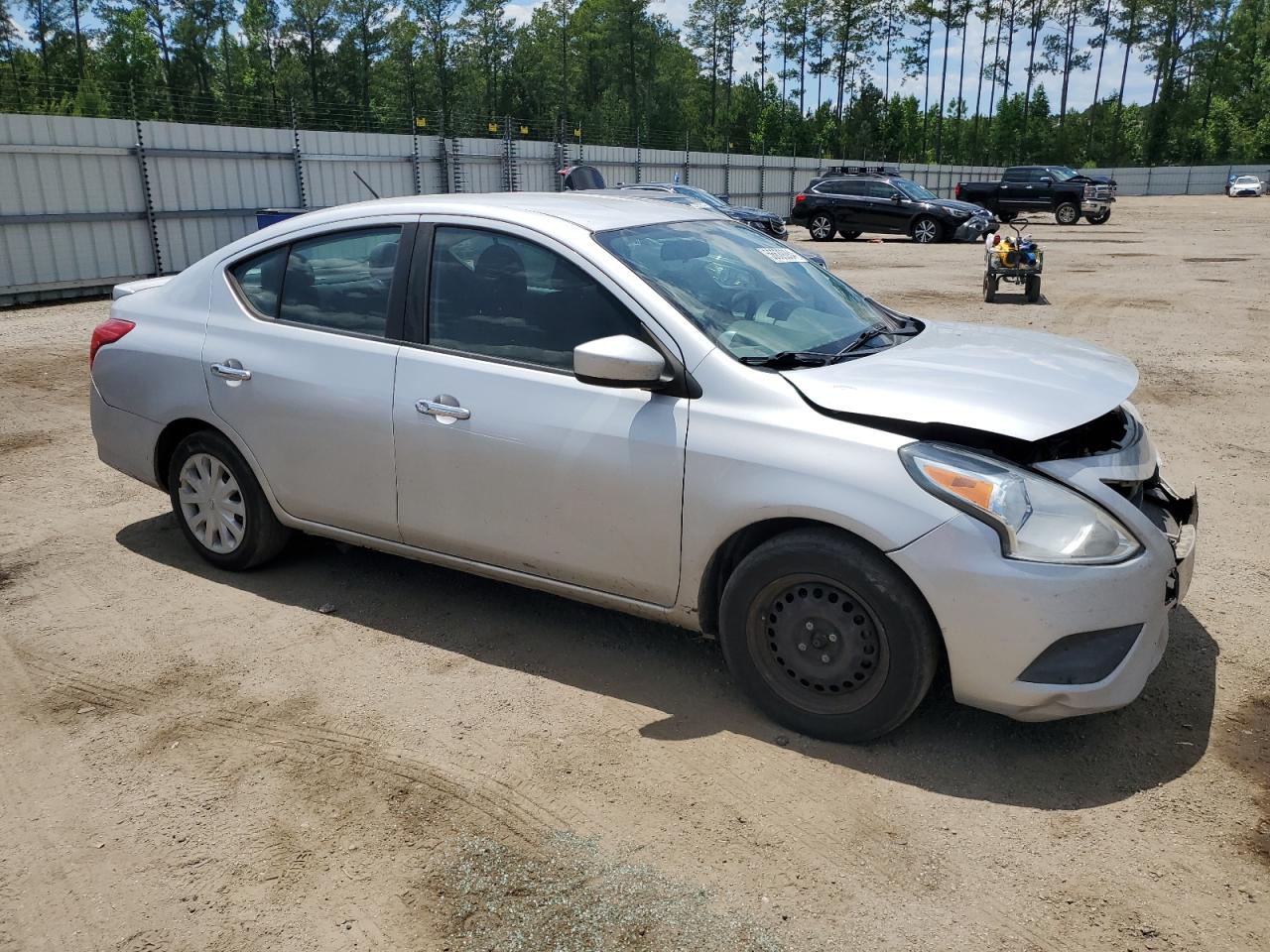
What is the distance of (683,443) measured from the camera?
11.4 feet

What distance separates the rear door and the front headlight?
2.10 metres

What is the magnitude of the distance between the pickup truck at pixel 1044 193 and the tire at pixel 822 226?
8.98 m

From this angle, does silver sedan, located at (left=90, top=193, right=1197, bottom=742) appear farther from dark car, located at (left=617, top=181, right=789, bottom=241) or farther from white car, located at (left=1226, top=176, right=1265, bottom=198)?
white car, located at (left=1226, top=176, right=1265, bottom=198)

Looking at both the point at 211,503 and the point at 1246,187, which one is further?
the point at 1246,187

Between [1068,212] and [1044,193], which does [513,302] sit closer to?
[1044,193]

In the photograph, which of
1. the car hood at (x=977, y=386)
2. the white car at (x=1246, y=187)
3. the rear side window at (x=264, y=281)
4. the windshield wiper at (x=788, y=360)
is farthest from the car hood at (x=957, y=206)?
the white car at (x=1246, y=187)

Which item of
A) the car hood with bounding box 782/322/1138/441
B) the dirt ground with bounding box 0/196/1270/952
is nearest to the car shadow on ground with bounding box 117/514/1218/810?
the dirt ground with bounding box 0/196/1270/952

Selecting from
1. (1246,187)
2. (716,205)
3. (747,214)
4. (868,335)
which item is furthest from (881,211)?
(1246,187)

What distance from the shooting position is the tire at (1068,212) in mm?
33969

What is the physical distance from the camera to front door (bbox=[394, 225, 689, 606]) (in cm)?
359

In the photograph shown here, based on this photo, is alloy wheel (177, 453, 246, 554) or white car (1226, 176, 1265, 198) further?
white car (1226, 176, 1265, 198)

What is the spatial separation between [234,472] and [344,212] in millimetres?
1250

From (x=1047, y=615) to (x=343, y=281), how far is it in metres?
3.01

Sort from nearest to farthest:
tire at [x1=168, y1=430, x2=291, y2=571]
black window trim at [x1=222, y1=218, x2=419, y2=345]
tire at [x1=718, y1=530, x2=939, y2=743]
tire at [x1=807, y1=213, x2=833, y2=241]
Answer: tire at [x1=718, y1=530, x2=939, y2=743], black window trim at [x1=222, y1=218, x2=419, y2=345], tire at [x1=168, y1=430, x2=291, y2=571], tire at [x1=807, y1=213, x2=833, y2=241]
